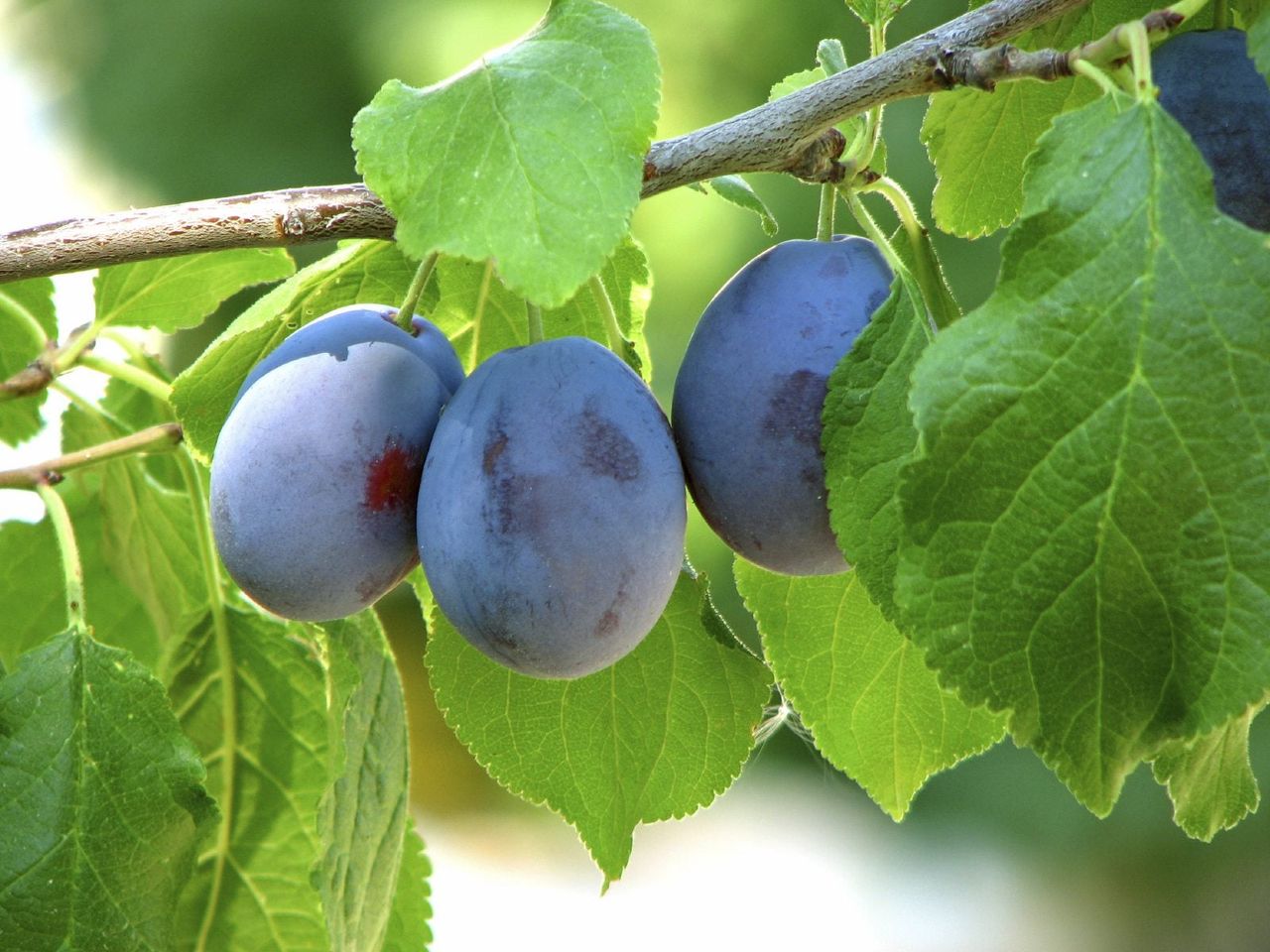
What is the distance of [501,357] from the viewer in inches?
23.7

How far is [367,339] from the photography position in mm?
626

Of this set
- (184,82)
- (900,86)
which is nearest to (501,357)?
(900,86)

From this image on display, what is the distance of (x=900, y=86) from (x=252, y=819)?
622 millimetres

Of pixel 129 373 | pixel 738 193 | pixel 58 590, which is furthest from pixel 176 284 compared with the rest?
pixel 738 193

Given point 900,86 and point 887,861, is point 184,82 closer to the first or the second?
point 887,861

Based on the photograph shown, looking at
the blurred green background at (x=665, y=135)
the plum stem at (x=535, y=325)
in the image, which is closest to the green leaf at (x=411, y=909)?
the plum stem at (x=535, y=325)

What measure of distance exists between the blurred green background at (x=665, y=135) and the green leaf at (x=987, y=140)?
8.41 ft

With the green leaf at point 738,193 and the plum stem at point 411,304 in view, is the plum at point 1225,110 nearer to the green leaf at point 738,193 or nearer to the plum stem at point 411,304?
the green leaf at point 738,193

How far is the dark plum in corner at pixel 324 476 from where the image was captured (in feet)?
1.93

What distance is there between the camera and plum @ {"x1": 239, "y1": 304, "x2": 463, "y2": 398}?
628 millimetres

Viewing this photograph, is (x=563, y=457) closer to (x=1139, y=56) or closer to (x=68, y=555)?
(x=1139, y=56)

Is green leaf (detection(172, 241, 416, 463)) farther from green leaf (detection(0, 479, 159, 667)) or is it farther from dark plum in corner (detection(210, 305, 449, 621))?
green leaf (detection(0, 479, 159, 667))

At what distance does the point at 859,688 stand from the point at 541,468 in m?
0.28

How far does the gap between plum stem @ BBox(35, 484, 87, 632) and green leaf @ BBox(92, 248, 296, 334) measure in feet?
0.53
